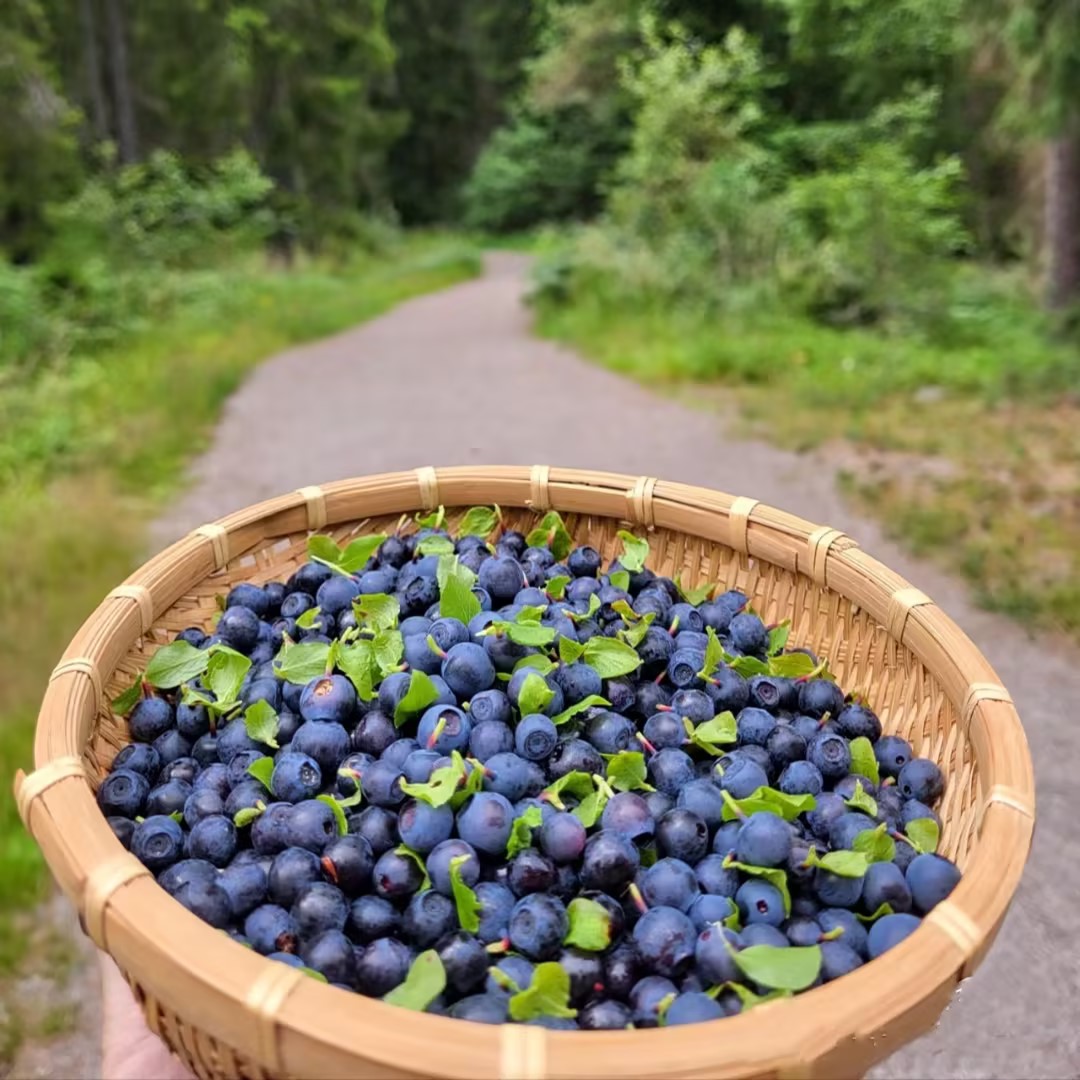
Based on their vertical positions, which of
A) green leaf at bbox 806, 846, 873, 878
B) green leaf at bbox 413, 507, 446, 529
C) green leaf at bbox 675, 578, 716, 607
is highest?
green leaf at bbox 806, 846, 873, 878

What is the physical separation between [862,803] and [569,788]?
30cm

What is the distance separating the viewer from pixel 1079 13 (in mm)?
4949

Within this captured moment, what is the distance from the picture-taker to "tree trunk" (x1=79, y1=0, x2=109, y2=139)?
1010cm

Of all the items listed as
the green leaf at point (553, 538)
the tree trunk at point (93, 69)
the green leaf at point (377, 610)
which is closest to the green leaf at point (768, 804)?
the green leaf at point (377, 610)

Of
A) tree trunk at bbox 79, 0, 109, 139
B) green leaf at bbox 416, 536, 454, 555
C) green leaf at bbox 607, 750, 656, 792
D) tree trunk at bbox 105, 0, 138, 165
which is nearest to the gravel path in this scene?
green leaf at bbox 607, 750, 656, 792

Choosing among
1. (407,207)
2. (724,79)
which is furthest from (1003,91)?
(407,207)

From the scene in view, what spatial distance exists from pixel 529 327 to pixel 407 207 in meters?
18.5

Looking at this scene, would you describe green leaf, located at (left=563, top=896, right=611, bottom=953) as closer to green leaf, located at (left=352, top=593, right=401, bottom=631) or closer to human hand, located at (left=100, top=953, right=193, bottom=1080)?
green leaf, located at (left=352, top=593, right=401, bottom=631)

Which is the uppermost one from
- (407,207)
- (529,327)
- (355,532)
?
(355,532)

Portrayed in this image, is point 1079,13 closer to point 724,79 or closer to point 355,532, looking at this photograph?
point 724,79

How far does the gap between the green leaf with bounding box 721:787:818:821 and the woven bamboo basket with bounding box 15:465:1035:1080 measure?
160 millimetres

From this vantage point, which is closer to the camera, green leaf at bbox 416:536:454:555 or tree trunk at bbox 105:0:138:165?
green leaf at bbox 416:536:454:555

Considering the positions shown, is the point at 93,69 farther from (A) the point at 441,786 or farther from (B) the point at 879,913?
(B) the point at 879,913

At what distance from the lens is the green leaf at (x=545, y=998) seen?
0.76 metres
